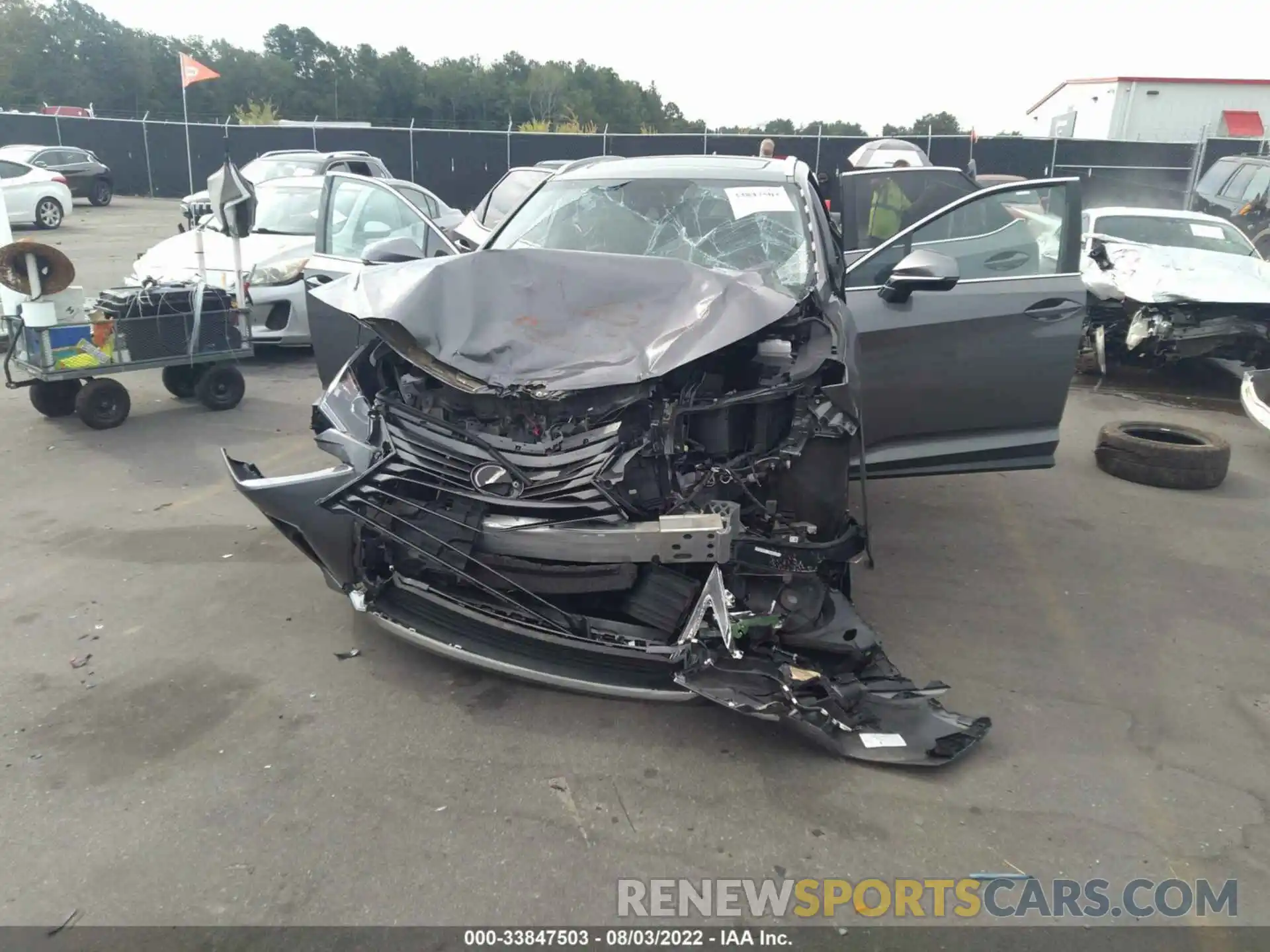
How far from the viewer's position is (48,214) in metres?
19.6

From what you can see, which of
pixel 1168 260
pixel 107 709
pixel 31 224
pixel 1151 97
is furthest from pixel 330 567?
pixel 1151 97

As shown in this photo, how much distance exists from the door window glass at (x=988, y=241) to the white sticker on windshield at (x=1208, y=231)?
5250 millimetres

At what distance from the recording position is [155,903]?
253cm

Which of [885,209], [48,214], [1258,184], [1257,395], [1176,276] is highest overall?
[1258,184]

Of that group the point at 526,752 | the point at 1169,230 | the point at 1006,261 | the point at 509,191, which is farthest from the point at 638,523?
the point at 509,191

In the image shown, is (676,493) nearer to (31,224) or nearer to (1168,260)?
(1168,260)

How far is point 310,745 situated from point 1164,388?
9.17m

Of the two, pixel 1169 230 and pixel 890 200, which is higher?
pixel 890 200

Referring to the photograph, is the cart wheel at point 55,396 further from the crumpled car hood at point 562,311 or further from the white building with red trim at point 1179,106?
the white building with red trim at point 1179,106

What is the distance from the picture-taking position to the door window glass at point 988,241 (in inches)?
207

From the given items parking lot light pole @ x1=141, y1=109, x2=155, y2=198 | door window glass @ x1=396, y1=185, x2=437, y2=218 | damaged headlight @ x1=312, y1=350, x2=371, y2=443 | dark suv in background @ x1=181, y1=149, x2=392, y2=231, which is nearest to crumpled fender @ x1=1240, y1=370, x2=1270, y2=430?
damaged headlight @ x1=312, y1=350, x2=371, y2=443

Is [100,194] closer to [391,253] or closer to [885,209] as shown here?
[391,253]

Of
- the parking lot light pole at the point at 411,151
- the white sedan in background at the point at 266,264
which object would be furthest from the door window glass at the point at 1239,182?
the parking lot light pole at the point at 411,151

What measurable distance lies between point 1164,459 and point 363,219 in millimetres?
7127
